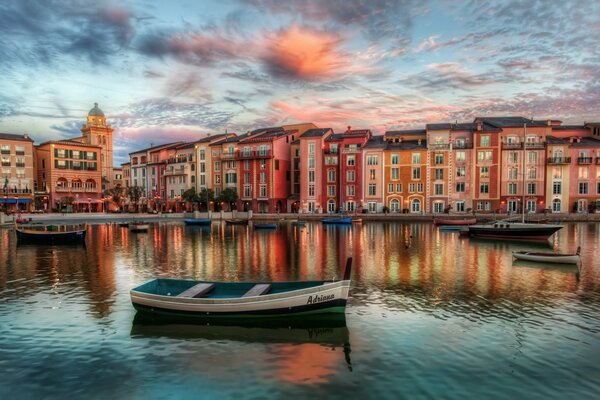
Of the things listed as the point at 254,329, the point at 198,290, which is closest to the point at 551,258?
the point at 254,329

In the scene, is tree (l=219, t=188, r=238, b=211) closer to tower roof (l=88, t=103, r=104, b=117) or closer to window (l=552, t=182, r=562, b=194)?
window (l=552, t=182, r=562, b=194)

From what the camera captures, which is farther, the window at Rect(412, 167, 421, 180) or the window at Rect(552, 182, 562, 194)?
the window at Rect(412, 167, 421, 180)

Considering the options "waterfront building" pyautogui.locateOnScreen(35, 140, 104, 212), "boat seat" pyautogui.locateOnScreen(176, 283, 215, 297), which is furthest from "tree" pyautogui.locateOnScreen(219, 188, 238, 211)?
"boat seat" pyautogui.locateOnScreen(176, 283, 215, 297)

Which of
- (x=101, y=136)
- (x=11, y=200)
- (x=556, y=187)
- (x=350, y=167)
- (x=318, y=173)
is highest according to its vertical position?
(x=101, y=136)

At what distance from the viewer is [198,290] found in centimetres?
1925

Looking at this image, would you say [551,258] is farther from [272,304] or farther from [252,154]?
[252,154]

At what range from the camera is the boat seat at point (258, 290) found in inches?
734

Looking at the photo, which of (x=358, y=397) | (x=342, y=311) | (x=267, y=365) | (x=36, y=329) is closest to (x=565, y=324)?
(x=342, y=311)

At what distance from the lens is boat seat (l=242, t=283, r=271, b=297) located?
18.7 metres

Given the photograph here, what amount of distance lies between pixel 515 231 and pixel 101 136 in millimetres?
128876

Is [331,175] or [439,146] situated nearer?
[439,146]

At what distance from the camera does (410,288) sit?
78.5 feet

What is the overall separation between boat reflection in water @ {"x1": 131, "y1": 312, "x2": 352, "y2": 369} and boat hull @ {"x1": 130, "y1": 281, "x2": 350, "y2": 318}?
0.35m

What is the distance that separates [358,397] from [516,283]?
1760 centimetres
